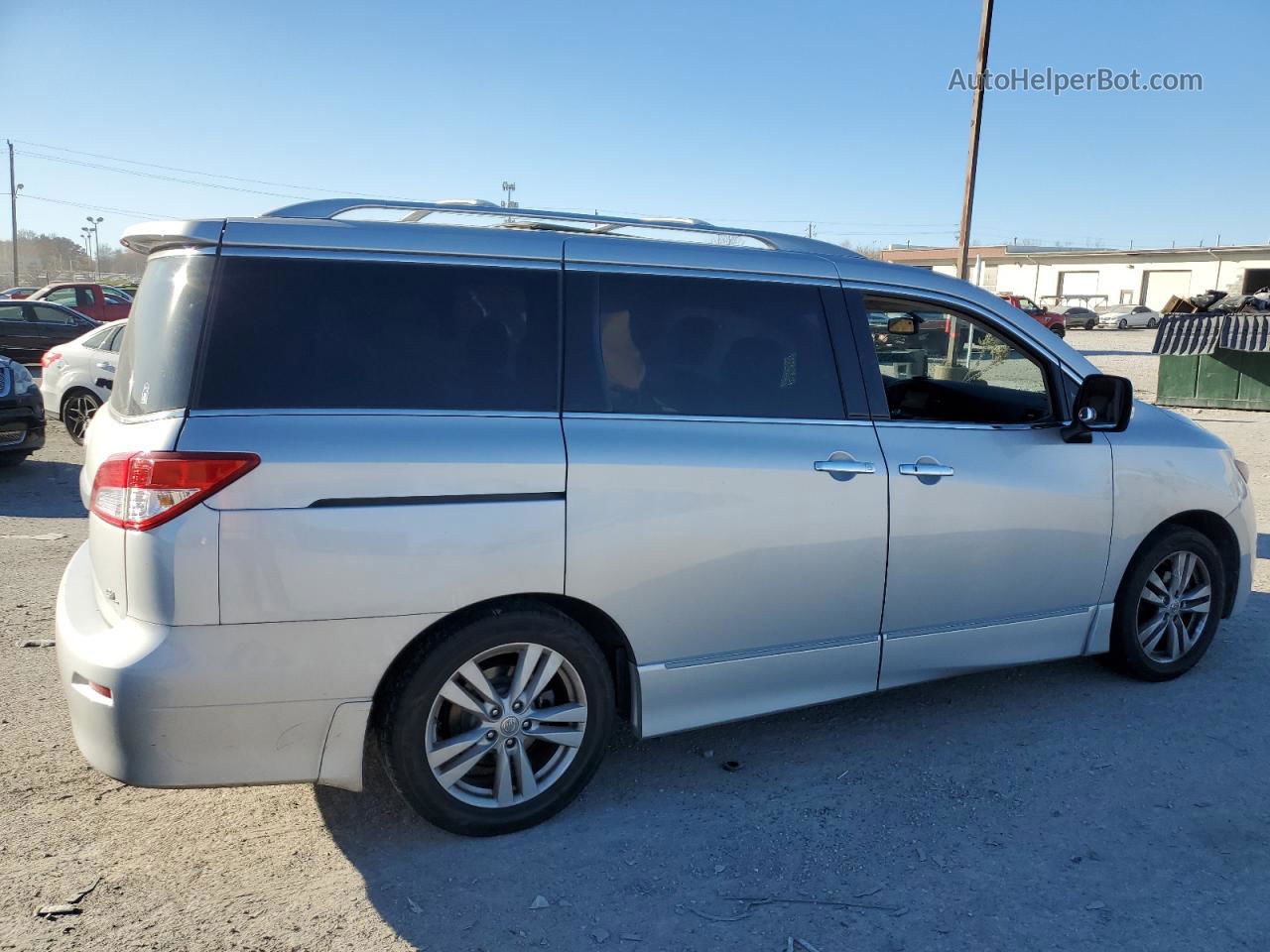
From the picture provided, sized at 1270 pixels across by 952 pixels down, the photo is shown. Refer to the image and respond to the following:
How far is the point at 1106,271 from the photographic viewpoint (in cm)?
6706

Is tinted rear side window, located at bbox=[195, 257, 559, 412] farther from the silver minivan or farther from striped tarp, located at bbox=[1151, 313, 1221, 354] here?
striped tarp, located at bbox=[1151, 313, 1221, 354]

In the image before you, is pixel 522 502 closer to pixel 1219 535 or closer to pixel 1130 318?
pixel 1219 535

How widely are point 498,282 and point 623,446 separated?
0.67 m

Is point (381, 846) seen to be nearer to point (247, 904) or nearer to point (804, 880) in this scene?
point (247, 904)

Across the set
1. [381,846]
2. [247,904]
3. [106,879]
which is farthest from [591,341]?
[106,879]

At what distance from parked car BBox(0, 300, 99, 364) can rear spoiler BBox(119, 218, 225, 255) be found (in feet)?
59.8

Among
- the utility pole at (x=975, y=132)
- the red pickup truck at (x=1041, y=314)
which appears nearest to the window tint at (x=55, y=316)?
the utility pole at (x=975, y=132)

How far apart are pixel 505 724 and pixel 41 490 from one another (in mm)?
7786

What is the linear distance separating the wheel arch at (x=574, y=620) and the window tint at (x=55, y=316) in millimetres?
19071

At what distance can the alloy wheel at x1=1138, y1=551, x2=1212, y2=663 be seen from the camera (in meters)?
4.59

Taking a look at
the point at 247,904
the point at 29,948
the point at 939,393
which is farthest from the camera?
the point at 939,393

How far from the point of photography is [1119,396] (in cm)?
405

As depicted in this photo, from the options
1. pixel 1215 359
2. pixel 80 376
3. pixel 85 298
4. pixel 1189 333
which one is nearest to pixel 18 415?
pixel 80 376

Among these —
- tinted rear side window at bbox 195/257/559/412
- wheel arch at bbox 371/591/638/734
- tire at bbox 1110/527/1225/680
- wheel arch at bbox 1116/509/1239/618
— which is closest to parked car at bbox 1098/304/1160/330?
wheel arch at bbox 1116/509/1239/618
